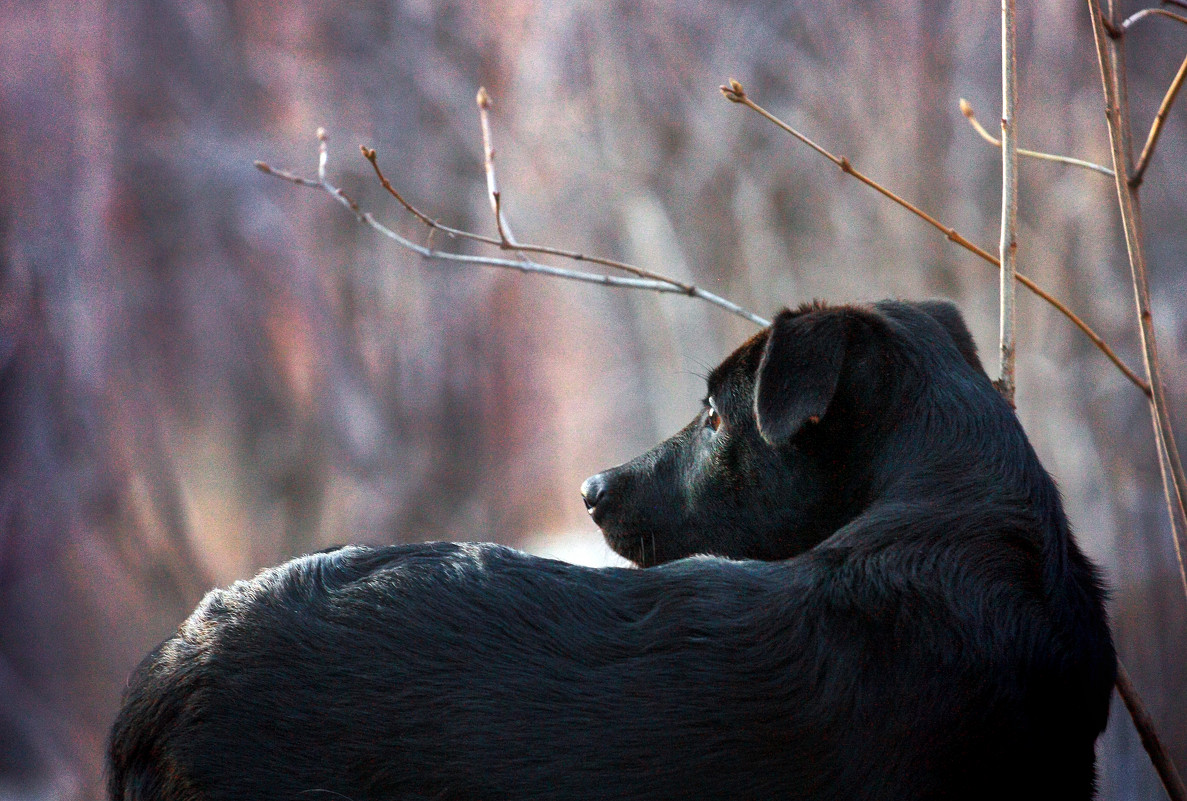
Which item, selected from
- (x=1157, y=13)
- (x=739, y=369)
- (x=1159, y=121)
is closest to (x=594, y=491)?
(x=739, y=369)

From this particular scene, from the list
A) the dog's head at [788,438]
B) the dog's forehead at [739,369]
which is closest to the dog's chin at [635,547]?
the dog's head at [788,438]

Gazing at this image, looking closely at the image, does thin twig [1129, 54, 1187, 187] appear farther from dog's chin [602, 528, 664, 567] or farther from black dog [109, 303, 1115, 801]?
dog's chin [602, 528, 664, 567]

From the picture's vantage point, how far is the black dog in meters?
1.73

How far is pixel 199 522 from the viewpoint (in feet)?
31.7

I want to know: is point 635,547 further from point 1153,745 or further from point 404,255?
point 404,255

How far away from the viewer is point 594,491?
9.73ft

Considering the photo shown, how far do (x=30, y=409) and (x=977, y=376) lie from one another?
334 inches

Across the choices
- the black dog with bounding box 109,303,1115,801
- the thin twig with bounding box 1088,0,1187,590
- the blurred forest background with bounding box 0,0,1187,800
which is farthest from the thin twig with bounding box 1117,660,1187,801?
the blurred forest background with bounding box 0,0,1187,800

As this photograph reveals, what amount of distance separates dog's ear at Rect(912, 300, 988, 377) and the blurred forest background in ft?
16.7

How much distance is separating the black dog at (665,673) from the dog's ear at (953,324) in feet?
1.76

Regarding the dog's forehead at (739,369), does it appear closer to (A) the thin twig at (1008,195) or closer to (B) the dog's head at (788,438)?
(B) the dog's head at (788,438)

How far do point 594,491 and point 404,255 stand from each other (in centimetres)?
752

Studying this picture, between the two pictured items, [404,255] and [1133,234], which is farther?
[404,255]

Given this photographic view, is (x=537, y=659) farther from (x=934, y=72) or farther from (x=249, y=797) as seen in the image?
(x=934, y=72)
